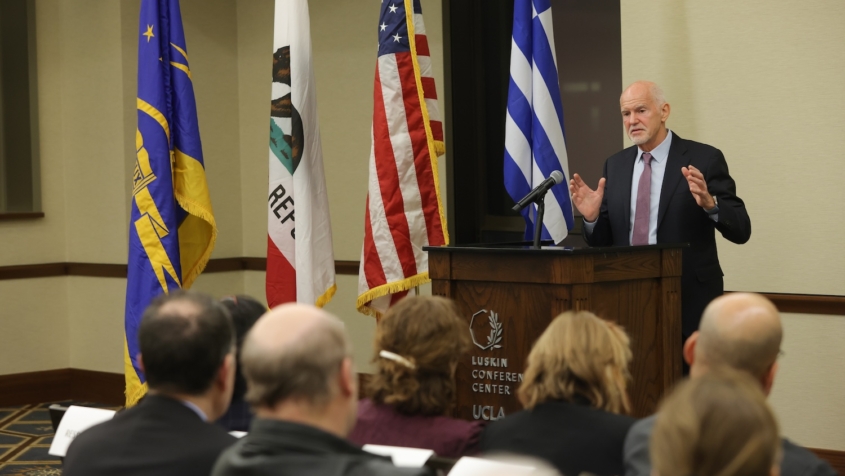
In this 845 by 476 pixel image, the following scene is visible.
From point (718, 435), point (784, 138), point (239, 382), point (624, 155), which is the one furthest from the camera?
point (784, 138)

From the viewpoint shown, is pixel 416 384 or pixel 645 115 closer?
pixel 416 384

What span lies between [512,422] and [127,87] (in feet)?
16.7

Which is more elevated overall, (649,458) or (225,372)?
(225,372)

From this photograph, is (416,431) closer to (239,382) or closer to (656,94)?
(239,382)

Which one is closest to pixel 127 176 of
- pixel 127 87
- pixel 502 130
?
pixel 127 87

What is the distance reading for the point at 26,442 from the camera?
18.6 ft

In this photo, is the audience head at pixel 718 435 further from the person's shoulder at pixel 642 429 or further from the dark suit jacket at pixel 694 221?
the dark suit jacket at pixel 694 221

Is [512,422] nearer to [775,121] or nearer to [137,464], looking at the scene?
[137,464]

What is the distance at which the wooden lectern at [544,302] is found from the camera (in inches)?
132

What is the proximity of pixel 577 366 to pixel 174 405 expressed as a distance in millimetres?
886

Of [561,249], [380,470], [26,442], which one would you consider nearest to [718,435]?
[380,470]

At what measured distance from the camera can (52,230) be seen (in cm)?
687

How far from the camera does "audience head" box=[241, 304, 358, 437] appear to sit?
164cm

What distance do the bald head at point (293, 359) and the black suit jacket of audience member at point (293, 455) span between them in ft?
0.21
